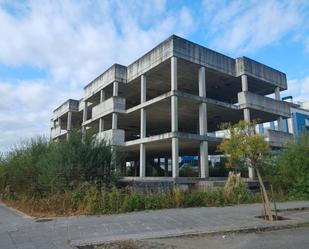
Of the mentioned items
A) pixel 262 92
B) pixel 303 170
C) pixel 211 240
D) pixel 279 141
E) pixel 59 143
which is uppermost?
pixel 262 92

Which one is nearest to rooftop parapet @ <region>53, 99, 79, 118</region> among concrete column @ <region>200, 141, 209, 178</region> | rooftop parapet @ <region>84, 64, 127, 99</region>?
rooftop parapet @ <region>84, 64, 127, 99</region>

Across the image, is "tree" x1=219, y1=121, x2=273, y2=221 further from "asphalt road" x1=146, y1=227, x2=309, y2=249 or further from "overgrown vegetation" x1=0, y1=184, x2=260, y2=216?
"overgrown vegetation" x1=0, y1=184, x2=260, y2=216

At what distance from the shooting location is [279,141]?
88.1 ft

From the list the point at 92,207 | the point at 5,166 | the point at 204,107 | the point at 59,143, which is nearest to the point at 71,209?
the point at 92,207

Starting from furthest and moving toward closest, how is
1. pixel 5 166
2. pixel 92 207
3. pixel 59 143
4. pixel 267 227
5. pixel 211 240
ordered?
1. pixel 5 166
2. pixel 59 143
3. pixel 92 207
4. pixel 267 227
5. pixel 211 240

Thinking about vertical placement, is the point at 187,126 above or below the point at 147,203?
above

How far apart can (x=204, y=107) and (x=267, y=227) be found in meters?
15.1

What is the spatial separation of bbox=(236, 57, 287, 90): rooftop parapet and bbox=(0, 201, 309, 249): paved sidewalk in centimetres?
1669

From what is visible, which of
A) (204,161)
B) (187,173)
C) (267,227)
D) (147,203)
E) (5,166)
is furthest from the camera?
(187,173)

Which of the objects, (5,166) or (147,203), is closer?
(147,203)

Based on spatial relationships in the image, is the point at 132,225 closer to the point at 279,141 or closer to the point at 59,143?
the point at 59,143

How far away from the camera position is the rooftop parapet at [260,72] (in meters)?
25.9

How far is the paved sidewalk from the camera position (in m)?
7.29

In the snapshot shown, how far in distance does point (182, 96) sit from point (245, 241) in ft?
50.8
